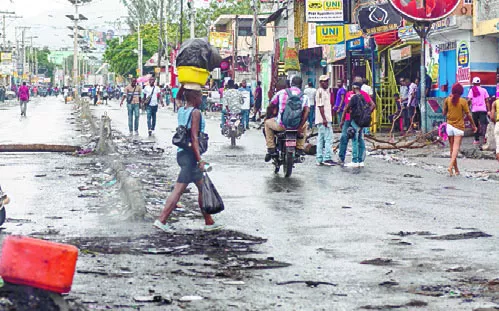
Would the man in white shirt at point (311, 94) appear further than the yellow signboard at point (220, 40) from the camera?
No

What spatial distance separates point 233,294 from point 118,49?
143m

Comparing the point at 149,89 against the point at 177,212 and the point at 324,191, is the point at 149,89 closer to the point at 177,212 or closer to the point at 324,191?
the point at 324,191

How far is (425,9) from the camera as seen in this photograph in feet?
82.8

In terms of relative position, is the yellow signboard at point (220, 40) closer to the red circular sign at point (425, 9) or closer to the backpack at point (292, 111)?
the red circular sign at point (425, 9)

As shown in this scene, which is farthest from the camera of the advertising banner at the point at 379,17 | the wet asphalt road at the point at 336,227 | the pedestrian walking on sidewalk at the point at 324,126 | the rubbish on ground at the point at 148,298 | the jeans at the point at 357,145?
the advertising banner at the point at 379,17

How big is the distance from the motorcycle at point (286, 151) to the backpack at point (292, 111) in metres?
0.15

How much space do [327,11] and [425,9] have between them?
407 inches

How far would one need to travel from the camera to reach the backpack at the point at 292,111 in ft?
56.6

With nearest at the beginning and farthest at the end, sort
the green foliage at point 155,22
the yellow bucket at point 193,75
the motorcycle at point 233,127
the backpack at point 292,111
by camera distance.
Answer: the yellow bucket at point 193,75 < the backpack at point 292,111 < the motorcycle at point 233,127 < the green foliage at point 155,22

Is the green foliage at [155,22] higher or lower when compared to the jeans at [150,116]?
higher

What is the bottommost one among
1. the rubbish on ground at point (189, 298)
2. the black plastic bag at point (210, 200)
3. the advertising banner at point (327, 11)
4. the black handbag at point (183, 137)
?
the rubbish on ground at point (189, 298)

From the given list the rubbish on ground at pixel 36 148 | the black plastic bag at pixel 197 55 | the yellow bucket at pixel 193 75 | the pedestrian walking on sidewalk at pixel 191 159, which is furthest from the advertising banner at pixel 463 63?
the pedestrian walking on sidewalk at pixel 191 159

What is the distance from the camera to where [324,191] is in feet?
49.6

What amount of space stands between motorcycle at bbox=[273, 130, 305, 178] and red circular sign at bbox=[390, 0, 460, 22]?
8.15m
